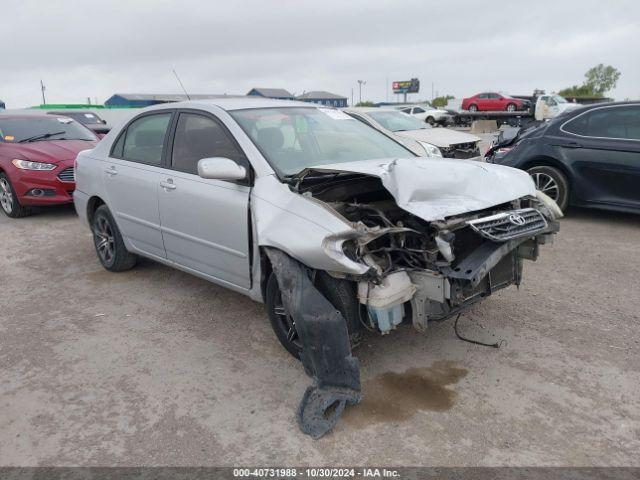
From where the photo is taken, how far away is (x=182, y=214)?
418 cm

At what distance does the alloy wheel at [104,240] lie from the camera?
17.6 ft

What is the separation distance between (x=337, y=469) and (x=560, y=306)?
2.69 meters

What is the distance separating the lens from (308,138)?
13.7 ft

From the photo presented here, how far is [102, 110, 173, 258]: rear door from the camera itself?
14.8 ft

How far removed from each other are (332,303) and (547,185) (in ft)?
16.5

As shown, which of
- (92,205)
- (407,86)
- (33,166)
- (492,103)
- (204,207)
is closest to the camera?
(204,207)

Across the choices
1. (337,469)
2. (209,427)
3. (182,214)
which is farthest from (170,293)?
(337,469)

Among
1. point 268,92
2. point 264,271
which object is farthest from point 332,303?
point 268,92

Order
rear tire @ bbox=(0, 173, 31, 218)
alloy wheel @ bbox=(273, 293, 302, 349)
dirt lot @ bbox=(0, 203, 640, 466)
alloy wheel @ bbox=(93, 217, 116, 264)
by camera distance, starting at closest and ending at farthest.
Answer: dirt lot @ bbox=(0, 203, 640, 466) < alloy wheel @ bbox=(273, 293, 302, 349) < alloy wheel @ bbox=(93, 217, 116, 264) < rear tire @ bbox=(0, 173, 31, 218)

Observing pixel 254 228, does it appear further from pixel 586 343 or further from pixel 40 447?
pixel 586 343

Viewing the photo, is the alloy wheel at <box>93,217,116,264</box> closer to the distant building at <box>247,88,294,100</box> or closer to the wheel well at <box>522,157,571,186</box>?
the wheel well at <box>522,157,571,186</box>

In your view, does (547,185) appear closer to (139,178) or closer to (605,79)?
(139,178)

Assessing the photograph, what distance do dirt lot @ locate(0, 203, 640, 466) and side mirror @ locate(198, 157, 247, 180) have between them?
1.24 meters

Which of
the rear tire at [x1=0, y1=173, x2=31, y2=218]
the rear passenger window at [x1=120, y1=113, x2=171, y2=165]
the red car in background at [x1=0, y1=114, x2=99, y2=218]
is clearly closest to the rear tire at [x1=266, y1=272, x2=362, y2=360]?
the rear passenger window at [x1=120, y1=113, x2=171, y2=165]
